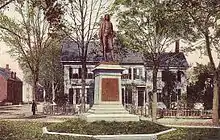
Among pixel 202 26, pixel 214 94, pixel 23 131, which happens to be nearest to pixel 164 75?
pixel 214 94

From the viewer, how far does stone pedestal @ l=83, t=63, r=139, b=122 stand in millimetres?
8586

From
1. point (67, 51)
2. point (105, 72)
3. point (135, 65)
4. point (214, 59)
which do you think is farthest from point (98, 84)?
point (214, 59)

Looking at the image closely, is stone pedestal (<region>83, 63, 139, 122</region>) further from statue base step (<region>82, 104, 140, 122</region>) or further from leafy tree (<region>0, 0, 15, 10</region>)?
leafy tree (<region>0, 0, 15, 10</region>)

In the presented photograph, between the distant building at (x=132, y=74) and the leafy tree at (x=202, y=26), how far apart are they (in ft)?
1.47

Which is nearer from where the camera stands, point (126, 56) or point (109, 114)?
point (109, 114)

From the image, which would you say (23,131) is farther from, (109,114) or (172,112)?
(172,112)

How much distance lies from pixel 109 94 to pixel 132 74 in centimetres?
182

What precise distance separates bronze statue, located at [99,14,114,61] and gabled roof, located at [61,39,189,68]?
20.1 inches

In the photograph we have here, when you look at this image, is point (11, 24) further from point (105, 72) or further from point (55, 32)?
point (105, 72)

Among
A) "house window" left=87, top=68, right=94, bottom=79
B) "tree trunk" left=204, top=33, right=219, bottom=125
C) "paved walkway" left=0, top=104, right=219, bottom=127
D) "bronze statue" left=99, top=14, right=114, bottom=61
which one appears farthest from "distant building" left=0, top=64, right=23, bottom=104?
"tree trunk" left=204, top=33, right=219, bottom=125

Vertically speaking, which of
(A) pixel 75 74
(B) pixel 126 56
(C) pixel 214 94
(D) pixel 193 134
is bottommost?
(D) pixel 193 134

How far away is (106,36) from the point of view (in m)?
8.80

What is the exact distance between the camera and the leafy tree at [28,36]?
336 inches

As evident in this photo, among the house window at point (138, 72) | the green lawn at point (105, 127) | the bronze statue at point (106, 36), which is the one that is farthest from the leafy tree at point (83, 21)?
the house window at point (138, 72)
